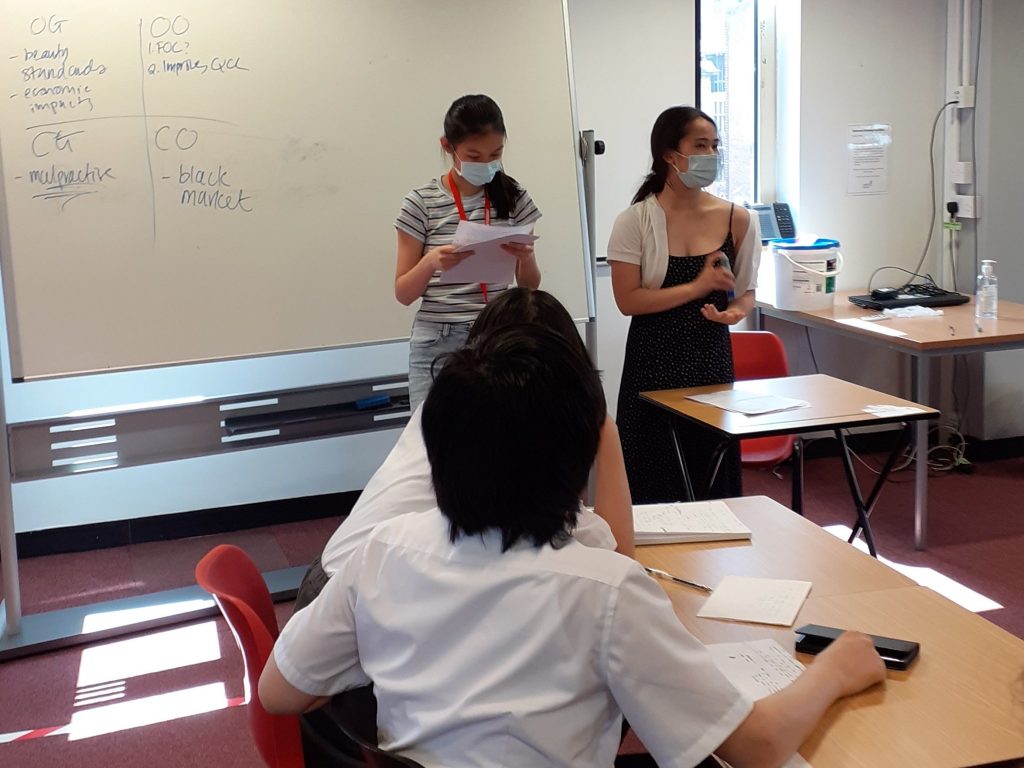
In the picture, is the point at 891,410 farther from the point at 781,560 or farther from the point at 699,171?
the point at 781,560

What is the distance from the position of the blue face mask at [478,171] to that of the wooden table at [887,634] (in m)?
1.23

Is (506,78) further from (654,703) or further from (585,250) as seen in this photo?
(654,703)

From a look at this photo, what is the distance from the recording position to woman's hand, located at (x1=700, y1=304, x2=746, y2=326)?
2.96 m

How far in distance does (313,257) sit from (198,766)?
63.1 inches

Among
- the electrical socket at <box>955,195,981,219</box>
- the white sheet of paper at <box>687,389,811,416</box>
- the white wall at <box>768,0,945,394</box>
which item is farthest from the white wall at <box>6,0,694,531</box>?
the white sheet of paper at <box>687,389,811,416</box>

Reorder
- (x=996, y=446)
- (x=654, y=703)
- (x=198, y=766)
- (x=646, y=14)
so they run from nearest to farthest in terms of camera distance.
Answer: (x=654, y=703), (x=198, y=766), (x=646, y=14), (x=996, y=446)

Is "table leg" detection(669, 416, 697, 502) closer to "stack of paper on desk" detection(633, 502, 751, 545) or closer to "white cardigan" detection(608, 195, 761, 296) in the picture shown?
"white cardigan" detection(608, 195, 761, 296)

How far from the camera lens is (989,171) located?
4.64m

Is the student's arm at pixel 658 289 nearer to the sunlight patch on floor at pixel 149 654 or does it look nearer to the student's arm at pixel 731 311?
the student's arm at pixel 731 311

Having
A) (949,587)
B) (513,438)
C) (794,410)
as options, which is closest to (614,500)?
(513,438)

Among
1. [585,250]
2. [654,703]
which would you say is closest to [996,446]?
[585,250]

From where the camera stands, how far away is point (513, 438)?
3.62ft

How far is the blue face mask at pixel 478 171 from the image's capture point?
2.82 metres

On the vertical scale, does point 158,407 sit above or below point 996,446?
above
